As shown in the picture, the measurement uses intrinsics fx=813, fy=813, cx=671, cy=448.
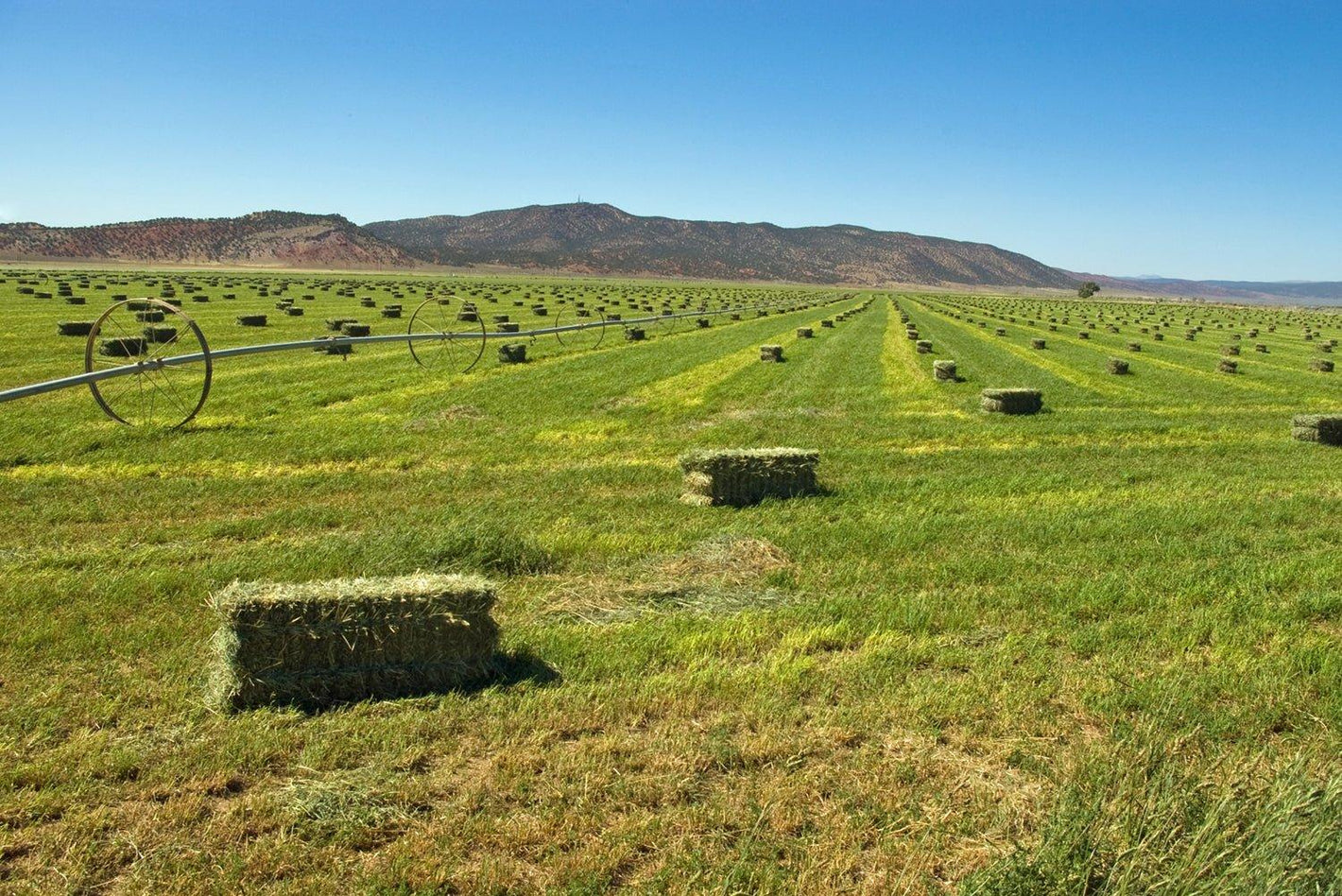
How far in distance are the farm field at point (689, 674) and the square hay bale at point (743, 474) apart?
44 centimetres

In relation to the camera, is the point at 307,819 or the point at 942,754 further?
the point at 942,754

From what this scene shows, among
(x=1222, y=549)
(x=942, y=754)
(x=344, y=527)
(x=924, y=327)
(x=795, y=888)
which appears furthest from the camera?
(x=924, y=327)

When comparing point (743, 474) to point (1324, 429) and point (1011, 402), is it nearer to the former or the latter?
point (1011, 402)

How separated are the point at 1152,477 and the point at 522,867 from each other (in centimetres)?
1388

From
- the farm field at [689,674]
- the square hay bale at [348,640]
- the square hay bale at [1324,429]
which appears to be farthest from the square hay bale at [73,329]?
the square hay bale at [1324,429]

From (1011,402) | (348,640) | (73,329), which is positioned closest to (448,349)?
(73,329)

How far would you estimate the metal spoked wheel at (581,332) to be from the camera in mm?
35812

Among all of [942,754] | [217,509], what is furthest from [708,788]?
[217,509]

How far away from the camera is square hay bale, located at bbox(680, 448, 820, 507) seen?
40.0 ft

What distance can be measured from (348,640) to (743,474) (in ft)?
23.0

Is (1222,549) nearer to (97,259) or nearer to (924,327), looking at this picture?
(924,327)

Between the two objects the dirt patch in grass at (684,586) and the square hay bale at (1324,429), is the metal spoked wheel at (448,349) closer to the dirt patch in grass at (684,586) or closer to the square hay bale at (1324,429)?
the dirt patch in grass at (684,586)

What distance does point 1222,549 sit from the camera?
1019 cm

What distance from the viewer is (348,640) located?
249 inches
